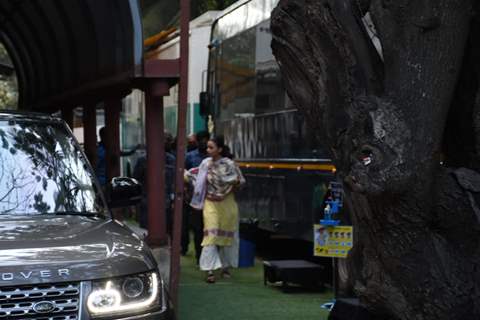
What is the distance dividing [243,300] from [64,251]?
560 centimetres

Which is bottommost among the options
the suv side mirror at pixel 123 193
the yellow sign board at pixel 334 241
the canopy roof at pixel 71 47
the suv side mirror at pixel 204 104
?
the yellow sign board at pixel 334 241

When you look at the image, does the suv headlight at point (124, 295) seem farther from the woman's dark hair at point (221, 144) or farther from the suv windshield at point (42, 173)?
the woman's dark hair at point (221, 144)

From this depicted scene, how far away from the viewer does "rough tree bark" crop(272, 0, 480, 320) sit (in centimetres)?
466

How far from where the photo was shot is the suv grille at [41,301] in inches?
190

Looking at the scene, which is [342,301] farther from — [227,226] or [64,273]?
[227,226]

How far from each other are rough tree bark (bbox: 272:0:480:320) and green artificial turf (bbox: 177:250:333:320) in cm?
450

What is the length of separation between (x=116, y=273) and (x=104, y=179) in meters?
10.0

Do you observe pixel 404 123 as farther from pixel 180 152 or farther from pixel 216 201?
pixel 216 201

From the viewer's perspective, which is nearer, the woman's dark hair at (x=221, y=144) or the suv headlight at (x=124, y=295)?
the suv headlight at (x=124, y=295)

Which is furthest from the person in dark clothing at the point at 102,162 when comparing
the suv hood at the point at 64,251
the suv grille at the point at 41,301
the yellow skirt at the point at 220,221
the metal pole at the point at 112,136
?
the suv grille at the point at 41,301

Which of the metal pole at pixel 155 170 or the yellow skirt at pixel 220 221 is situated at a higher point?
the metal pole at pixel 155 170

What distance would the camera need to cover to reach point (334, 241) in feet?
32.2

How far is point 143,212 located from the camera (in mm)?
13461

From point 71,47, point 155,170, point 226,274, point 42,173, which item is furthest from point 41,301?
point 71,47
